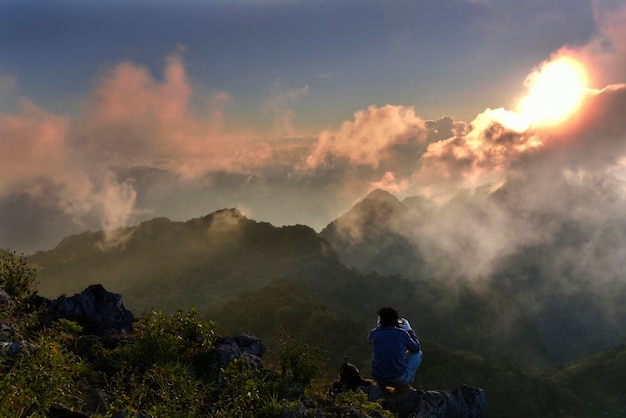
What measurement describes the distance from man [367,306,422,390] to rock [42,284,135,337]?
10.6 meters

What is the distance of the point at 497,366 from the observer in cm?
11044

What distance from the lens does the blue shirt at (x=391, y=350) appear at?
46.8ft

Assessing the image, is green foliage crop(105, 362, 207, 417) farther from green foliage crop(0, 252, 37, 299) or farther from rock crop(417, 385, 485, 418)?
rock crop(417, 385, 485, 418)

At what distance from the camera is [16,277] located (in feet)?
47.7

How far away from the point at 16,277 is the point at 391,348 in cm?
1279

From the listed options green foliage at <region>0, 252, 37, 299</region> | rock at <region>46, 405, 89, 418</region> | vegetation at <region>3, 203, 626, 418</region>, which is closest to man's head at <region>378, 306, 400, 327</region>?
vegetation at <region>3, 203, 626, 418</region>

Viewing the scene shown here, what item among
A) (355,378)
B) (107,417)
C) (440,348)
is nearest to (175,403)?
(107,417)

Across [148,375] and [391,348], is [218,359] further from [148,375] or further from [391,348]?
[391,348]

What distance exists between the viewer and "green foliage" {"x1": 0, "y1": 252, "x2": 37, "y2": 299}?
14281 millimetres

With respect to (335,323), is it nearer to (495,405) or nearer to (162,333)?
(495,405)

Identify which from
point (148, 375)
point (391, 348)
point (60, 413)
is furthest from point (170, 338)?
point (391, 348)

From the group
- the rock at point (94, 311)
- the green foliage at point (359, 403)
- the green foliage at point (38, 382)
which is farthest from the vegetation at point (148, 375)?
the rock at point (94, 311)

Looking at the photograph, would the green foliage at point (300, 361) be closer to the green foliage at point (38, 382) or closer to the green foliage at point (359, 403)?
the green foliage at point (359, 403)

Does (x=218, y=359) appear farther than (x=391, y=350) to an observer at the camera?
No
